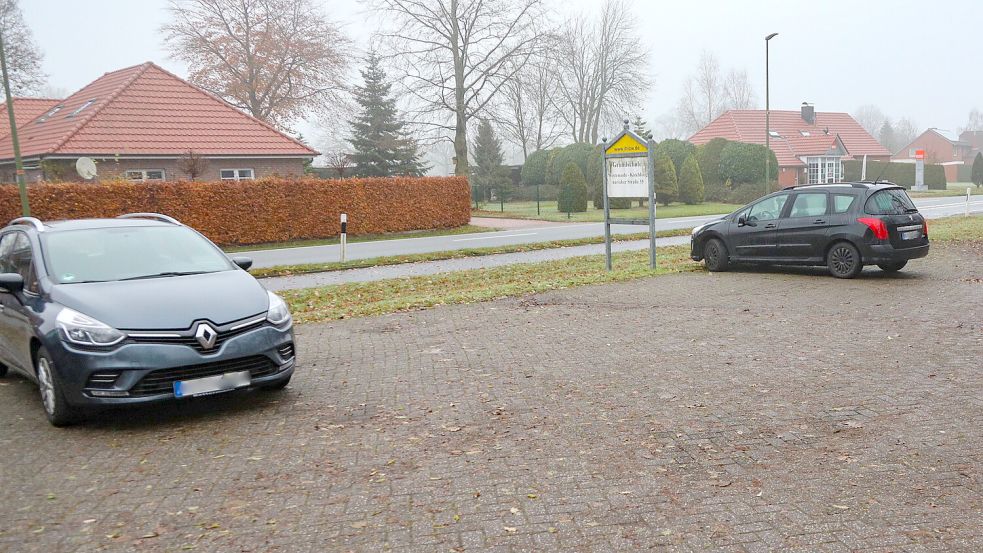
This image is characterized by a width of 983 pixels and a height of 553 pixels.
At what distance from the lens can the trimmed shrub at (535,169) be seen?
54.2m

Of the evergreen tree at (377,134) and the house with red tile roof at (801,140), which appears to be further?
the house with red tile roof at (801,140)

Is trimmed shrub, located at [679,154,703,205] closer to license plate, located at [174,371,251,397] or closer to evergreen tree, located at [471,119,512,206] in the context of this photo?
evergreen tree, located at [471,119,512,206]

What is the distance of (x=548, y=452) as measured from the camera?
5.00 m

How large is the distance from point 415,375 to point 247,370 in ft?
5.49

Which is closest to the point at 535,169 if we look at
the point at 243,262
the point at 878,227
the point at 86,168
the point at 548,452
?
the point at 86,168

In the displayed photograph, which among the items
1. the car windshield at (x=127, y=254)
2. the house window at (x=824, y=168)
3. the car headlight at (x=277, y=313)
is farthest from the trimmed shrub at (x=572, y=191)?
the car headlight at (x=277, y=313)

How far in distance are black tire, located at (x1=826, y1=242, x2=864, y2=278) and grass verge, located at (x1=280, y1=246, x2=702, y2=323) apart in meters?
2.62

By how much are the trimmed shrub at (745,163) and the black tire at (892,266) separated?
35.0 metres

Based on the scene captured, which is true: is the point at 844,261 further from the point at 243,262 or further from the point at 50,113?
the point at 50,113

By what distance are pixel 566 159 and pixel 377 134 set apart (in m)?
13.1

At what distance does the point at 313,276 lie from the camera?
1678 centimetres

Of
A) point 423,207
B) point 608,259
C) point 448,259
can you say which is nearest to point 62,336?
point 608,259

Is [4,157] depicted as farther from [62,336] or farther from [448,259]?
[62,336]

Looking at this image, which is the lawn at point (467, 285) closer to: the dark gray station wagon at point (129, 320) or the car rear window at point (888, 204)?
the car rear window at point (888, 204)
